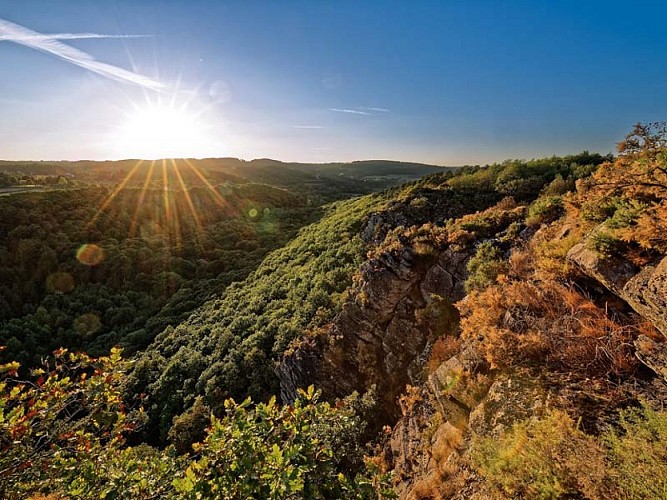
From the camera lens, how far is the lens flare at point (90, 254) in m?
29.5

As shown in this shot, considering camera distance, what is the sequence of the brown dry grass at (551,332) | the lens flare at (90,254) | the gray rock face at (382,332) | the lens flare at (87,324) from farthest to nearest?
the lens flare at (90,254) → the lens flare at (87,324) → the gray rock face at (382,332) → the brown dry grass at (551,332)

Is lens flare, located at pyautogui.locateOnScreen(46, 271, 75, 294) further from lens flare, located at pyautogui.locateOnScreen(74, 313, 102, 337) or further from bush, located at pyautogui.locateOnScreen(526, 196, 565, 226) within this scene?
bush, located at pyautogui.locateOnScreen(526, 196, 565, 226)

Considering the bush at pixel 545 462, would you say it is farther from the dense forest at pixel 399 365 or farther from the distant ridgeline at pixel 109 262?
the distant ridgeline at pixel 109 262

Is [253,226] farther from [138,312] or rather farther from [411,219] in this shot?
[411,219]

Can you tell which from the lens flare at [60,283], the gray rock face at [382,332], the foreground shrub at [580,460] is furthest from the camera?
the lens flare at [60,283]

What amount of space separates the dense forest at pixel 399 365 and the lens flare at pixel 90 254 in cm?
478

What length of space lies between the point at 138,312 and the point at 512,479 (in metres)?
29.2

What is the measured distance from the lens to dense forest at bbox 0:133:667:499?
3326mm

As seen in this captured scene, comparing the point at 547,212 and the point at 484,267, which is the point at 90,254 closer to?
the point at 484,267

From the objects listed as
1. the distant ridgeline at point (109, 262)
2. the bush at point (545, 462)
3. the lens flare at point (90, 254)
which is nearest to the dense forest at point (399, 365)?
the bush at point (545, 462)

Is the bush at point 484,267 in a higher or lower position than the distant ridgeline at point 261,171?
lower

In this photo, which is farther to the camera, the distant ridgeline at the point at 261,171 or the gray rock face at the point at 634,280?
the distant ridgeline at the point at 261,171

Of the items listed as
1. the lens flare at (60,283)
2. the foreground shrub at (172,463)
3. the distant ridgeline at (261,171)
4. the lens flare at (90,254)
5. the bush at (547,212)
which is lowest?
the lens flare at (60,283)

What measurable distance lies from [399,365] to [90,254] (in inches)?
1320
